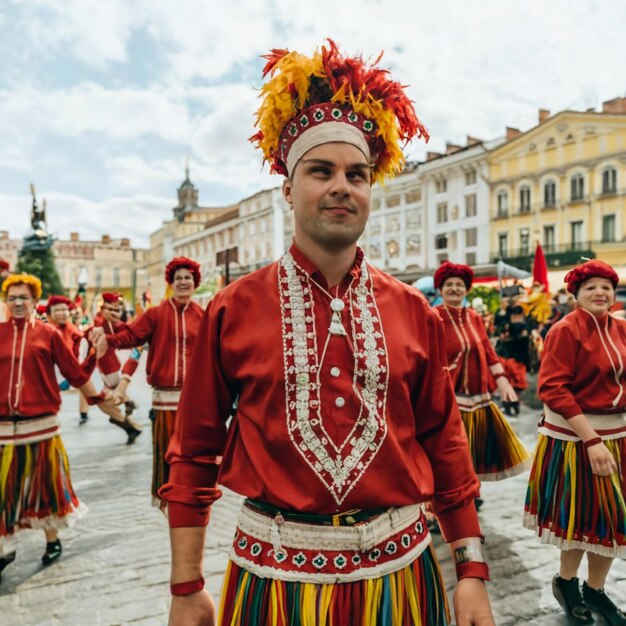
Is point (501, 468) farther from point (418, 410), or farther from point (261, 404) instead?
point (261, 404)

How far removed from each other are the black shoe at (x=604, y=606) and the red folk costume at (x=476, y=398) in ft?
4.96

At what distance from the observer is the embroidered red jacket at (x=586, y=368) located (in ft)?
11.4

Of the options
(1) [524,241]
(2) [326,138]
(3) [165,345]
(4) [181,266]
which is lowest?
(3) [165,345]

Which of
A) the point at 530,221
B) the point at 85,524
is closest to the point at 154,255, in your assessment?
the point at 530,221

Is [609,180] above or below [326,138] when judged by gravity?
above

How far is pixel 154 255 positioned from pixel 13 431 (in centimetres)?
9792

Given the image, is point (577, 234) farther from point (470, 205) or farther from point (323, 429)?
point (323, 429)

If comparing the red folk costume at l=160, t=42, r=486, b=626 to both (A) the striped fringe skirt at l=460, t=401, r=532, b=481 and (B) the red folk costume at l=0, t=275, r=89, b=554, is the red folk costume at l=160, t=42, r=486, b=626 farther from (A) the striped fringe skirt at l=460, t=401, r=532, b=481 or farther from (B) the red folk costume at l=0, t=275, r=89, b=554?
(A) the striped fringe skirt at l=460, t=401, r=532, b=481

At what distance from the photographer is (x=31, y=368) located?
171 inches

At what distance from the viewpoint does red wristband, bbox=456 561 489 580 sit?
169 centimetres

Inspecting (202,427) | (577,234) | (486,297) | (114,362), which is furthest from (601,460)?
(577,234)

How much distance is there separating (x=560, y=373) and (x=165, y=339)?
3243mm

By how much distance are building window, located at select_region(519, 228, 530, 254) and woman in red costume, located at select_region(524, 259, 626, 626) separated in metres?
34.8

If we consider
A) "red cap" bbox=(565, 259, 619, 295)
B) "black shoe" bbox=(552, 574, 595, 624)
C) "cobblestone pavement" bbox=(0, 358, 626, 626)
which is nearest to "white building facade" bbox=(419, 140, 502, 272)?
"cobblestone pavement" bbox=(0, 358, 626, 626)
